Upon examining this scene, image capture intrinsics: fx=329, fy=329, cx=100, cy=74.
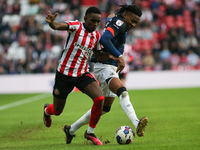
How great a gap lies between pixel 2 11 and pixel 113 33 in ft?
58.1

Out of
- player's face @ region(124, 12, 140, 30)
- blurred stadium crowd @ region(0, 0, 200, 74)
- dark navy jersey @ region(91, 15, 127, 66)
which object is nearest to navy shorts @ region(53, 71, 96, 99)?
dark navy jersey @ region(91, 15, 127, 66)

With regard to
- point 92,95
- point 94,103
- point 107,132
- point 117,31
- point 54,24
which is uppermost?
point 54,24

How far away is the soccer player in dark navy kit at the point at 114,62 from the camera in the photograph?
5121 mm

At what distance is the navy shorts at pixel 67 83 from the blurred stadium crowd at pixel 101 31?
11.3 m

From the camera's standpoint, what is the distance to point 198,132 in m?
5.69

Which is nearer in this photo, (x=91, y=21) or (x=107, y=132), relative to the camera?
(x=91, y=21)

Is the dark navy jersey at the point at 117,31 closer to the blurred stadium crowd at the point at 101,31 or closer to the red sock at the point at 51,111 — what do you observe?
the red sock at the point at 51,111

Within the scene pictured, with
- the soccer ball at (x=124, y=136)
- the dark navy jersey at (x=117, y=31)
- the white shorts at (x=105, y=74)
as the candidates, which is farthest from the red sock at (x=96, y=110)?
the dark navy jersey at (x=117, y=31)

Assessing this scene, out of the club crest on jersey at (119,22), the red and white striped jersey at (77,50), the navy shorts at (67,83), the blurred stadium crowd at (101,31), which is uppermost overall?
the club crest on jersey at (119,22)

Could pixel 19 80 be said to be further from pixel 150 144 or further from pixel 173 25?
pixel 150 144

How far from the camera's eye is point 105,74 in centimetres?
558

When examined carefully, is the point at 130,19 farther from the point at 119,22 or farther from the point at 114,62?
the point at 114,62

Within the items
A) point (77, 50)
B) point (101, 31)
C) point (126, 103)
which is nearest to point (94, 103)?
point (126, 103)

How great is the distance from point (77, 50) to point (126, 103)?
1.13 meters
